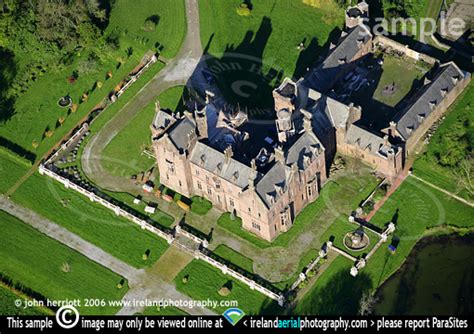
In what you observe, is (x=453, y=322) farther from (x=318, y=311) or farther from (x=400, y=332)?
(x=318, y=311)

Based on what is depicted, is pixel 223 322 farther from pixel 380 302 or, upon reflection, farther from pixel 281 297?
pixel 380 302

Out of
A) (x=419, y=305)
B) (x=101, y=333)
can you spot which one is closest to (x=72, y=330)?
(x=101, y=333)

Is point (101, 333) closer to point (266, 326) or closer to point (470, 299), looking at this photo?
point (266, 326)

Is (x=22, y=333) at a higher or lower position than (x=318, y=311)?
lower

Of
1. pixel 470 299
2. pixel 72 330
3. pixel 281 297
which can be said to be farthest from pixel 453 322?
pixel 72 330

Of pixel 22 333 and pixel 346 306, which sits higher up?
pixel 346 306

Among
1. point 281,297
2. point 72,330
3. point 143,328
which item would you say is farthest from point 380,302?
point 72,330

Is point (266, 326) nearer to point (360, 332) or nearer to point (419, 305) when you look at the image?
point (360, 332)
